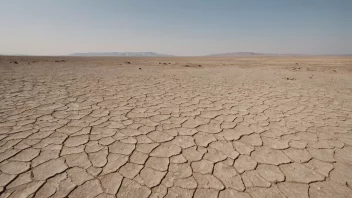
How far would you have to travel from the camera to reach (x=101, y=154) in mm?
2047

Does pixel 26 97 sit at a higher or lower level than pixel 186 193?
higher

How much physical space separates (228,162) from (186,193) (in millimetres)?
611

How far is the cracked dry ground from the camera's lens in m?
1.62

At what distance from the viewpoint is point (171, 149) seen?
2201 mm

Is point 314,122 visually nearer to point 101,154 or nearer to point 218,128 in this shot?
point 218,128

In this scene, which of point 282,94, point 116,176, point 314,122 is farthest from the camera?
point 282,94

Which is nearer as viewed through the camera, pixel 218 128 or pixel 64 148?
pixel 64 148

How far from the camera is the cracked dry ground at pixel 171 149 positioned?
162 cm

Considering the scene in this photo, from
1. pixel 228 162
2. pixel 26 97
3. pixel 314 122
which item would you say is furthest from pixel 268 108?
pixel 26 97

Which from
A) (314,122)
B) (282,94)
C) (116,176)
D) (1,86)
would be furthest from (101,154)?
(1,86)

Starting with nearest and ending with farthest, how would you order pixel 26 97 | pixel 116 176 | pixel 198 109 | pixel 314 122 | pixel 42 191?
pixel 42 191
pixel 116 176
pixel 314 122
pixel 198 109
pixel 26 97

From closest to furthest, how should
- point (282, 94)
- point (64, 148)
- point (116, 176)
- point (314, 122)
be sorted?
point (116, 176), point (64, 148), point (314, 122), point (282, 94)

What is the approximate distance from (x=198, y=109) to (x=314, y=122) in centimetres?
181

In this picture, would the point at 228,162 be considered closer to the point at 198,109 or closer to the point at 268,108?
the point at 198,109
